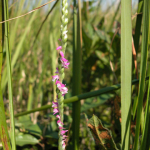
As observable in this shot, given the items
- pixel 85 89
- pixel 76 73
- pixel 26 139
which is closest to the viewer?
pixel 76 73

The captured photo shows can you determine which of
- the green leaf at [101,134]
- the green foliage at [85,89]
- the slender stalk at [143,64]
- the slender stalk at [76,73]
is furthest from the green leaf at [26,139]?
the slender stalk at [143,64]

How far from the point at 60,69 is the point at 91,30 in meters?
0.97

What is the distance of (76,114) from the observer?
58 cm

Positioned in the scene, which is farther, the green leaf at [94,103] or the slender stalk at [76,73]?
the green leaf at [94,103]

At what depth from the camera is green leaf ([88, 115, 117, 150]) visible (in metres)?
0.47

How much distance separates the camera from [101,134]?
0.49m

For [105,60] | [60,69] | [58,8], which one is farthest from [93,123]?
[58,8]

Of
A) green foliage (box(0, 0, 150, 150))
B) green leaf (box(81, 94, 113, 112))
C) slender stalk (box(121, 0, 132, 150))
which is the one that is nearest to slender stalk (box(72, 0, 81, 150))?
green foliage (box(0, 0, 150, 150))

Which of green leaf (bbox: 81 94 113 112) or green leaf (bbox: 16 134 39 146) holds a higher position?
green leaf (bbox: 81 94 113 112)

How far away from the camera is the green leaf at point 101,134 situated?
0.47 metres

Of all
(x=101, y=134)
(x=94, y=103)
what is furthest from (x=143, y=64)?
(x=94, y=103)

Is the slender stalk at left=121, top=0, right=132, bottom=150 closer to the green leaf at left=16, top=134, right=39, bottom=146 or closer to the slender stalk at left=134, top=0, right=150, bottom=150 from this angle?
the slender stalk at left=134, top=0, right=150, bottom=150

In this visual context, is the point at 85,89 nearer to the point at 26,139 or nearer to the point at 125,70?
the point at 26,139

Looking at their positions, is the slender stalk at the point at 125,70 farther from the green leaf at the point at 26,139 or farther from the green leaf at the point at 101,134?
the green leaf at the point at 26,139
